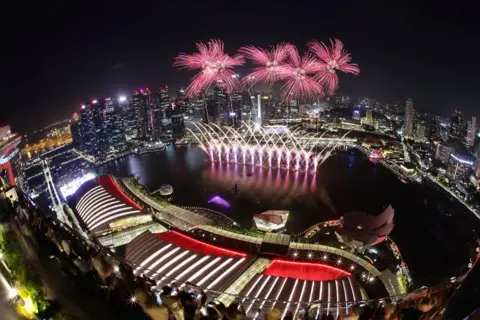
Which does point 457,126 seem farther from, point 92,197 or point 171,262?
point 92,197

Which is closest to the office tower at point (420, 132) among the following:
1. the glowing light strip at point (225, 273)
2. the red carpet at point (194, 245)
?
the red carpet at point (194, 245)

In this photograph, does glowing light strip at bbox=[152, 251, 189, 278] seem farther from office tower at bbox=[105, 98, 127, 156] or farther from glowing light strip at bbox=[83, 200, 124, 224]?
office tower at bbox=[105, 98, 127, 156]

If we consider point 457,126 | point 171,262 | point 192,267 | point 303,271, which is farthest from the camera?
point 457,126

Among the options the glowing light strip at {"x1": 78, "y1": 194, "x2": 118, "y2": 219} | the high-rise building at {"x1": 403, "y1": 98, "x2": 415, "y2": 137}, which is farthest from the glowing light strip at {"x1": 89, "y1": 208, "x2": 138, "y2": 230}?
the high-rise building at {"x1": 403, "y1": 98, "x2": 415, "y2": 137}

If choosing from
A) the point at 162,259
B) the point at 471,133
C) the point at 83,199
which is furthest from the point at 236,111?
the point at 162,259

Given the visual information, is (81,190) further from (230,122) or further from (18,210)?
(230,122)

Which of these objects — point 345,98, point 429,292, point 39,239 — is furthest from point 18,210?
point 345,98
